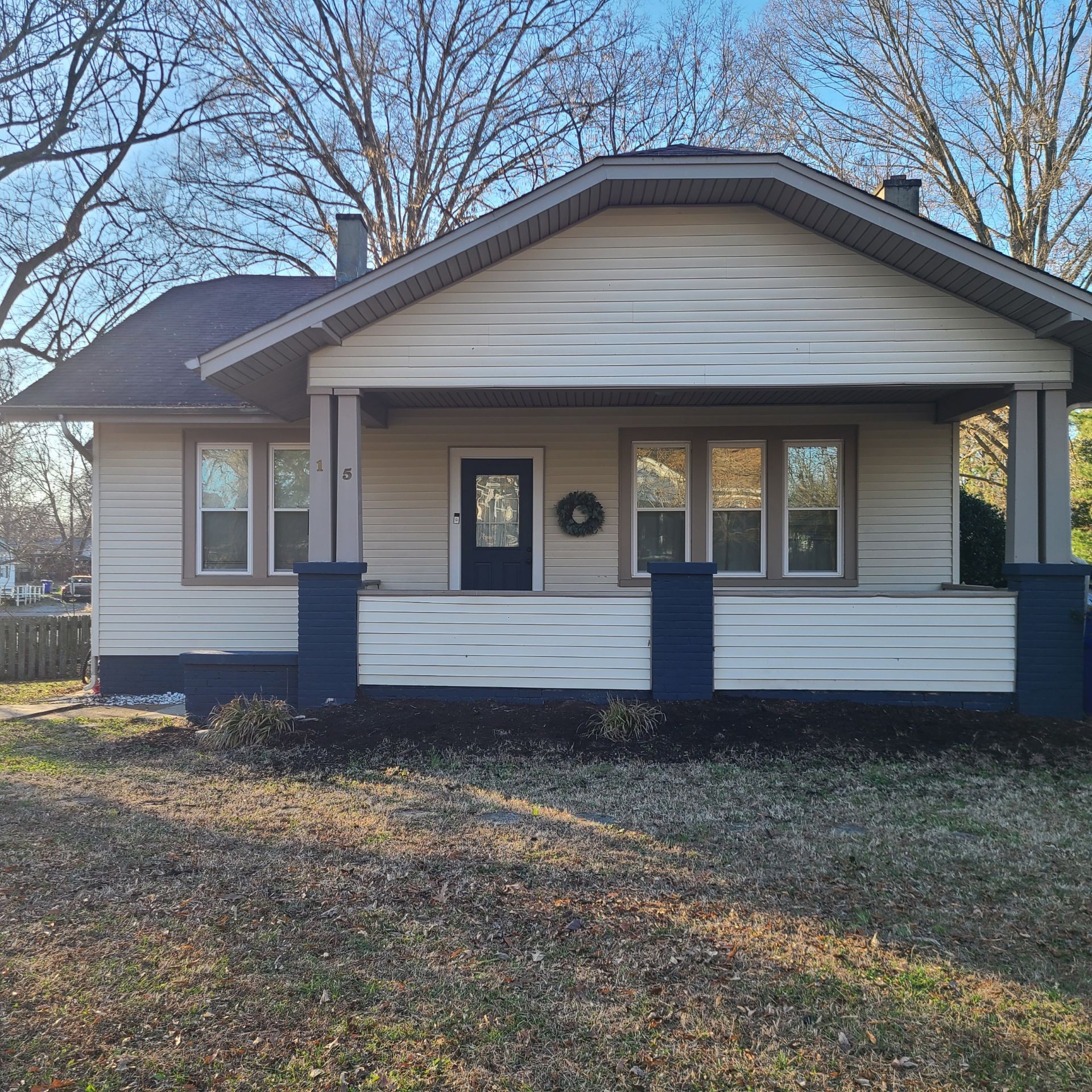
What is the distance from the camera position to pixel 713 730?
723cm

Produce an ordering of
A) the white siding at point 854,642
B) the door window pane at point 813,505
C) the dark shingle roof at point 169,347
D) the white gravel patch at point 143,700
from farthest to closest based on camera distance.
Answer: the door window pane at point 813,505
the dark shingle roof at point 169,347
the white gravel patch at point 143,700
the white siding at point 854,642

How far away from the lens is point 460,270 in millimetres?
7922

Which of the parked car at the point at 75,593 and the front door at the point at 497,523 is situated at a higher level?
the front door at the point at 497,523

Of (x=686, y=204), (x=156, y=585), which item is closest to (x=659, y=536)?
(x=686, y=204)

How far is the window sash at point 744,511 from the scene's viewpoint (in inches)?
396

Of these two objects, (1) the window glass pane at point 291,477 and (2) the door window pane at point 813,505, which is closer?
(2) the door window pane at point 813,505

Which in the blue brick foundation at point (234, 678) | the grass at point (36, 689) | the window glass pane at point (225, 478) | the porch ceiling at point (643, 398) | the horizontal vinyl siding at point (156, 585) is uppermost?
the porch ceiling at point (643, 398)

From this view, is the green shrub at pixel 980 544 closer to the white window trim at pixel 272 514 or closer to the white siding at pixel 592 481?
the white siding at pixel 592 481

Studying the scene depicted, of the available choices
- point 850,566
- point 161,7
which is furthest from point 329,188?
point 850,566

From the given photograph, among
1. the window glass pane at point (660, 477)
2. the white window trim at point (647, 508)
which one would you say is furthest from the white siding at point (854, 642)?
the window glass pane at point (660, 477)

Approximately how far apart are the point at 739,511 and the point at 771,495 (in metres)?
0.42

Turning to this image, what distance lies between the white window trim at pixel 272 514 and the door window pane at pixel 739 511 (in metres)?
5.06

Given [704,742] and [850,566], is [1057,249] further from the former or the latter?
[704,742]

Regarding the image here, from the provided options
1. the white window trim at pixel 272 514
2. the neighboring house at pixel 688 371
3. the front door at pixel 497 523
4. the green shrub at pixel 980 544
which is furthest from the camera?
the green shrub at pixel 980 544
